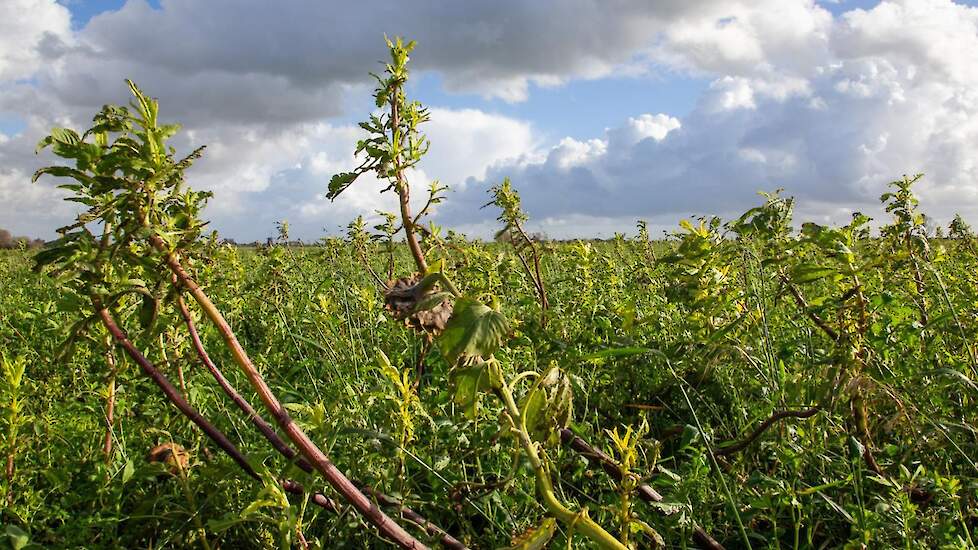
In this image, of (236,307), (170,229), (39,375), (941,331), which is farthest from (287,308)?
(941,331)

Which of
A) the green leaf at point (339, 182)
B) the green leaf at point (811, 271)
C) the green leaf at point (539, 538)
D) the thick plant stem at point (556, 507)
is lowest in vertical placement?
the green leaf at point (539, 538)

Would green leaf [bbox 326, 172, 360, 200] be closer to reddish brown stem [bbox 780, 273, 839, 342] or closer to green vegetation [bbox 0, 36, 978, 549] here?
green vegetation [bbox 0, 36, 978, 549]

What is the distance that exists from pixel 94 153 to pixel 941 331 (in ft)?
11.8

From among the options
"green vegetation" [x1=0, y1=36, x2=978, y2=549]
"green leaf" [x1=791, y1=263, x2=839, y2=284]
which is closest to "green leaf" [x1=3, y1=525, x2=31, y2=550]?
"green vegetation" [x1=0, y1=36, x2=978, y2=549]

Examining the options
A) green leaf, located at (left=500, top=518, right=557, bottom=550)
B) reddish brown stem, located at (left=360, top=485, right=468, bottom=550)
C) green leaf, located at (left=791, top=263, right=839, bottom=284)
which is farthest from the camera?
green leaf, located at (left=791, top=263, right=839, bottom=284)

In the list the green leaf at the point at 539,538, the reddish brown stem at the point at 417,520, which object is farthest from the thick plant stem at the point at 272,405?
the green leaf at the point at 539,538

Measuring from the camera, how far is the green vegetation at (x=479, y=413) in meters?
1.49

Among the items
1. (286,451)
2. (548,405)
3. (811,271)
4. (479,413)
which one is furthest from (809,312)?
(286,451)

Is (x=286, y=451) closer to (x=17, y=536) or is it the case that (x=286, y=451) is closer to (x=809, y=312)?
(x=17, y=536)

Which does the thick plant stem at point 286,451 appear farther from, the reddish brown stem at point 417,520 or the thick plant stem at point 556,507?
the thick plant stem at point 556,507

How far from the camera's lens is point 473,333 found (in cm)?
124

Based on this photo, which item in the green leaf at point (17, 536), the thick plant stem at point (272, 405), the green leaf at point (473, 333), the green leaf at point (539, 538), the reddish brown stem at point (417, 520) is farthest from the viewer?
the green leaf at point (17, 536)

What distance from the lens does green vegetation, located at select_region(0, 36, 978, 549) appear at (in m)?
1.49

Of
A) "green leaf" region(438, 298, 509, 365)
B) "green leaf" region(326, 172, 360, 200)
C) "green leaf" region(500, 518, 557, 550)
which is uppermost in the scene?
"green leaf" region(326, 172, 360, 200)
